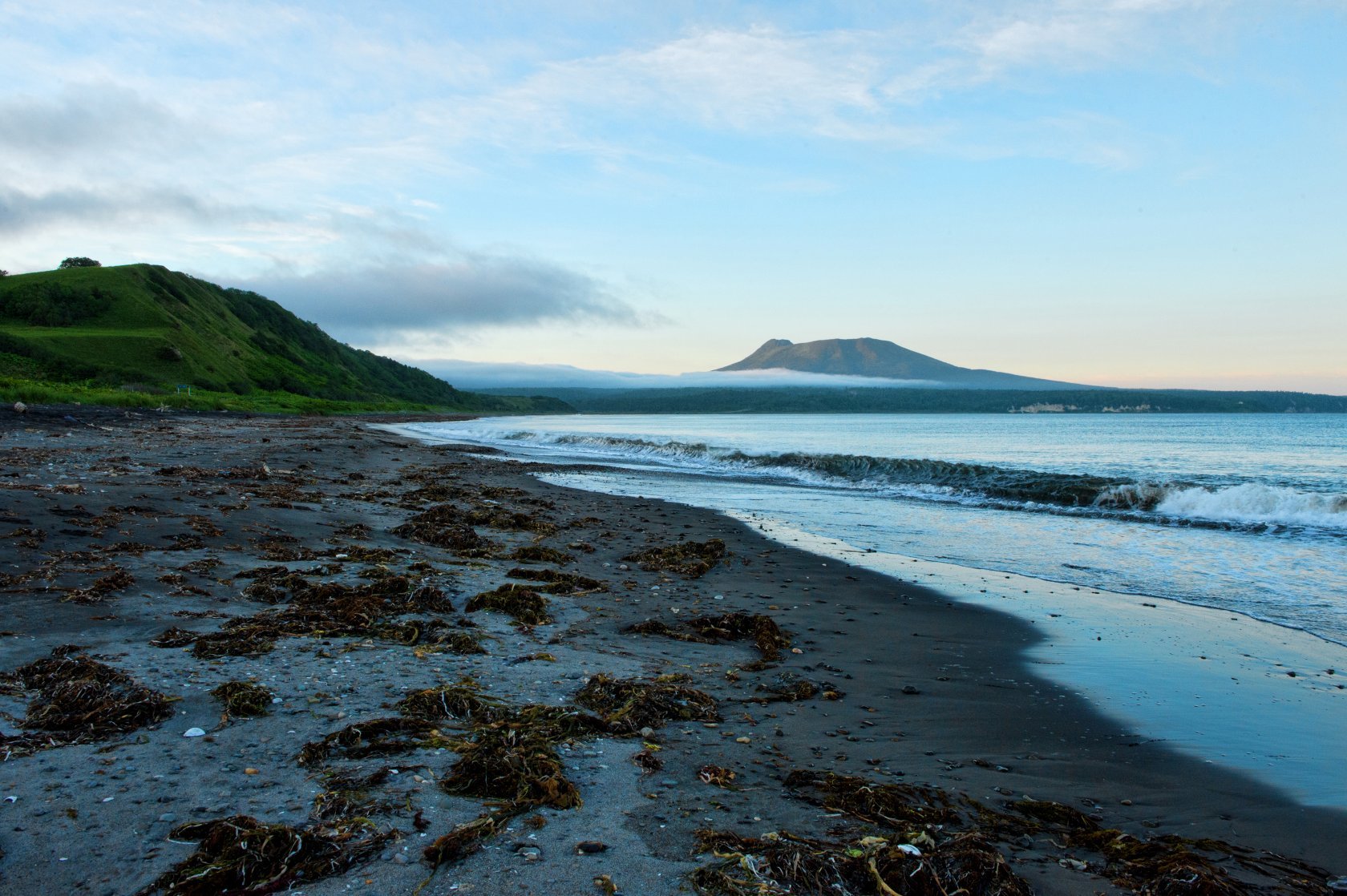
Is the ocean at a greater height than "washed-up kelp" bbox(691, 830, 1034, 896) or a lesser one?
lesser

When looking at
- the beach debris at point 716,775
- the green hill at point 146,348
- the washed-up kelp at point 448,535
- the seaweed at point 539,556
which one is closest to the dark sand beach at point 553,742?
the beach debris at point 716,775

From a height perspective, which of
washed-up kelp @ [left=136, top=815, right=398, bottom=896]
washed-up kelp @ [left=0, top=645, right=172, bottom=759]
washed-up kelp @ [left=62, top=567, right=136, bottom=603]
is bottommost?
washed-up kelp @ [left=136, top=815, right=398, bottom=896]

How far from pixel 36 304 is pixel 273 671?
7209 centimetres

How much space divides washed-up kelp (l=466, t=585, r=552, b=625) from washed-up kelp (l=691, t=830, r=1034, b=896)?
404cm

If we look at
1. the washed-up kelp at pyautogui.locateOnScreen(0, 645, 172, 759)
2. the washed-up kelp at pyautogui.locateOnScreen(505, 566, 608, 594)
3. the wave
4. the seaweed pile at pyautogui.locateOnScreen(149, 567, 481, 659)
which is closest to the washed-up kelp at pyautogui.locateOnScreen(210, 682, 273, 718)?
the washed-up kelp at pyautogui.locateOnScreen(0, 645, 172, 759)

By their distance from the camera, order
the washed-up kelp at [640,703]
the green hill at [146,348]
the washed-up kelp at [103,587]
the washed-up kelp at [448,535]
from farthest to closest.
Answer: the green hill at [146,348]
the washed-up kelp at [448,535]
the washed-up kelp at [103,587]
the washed-up kelp at [640,703]

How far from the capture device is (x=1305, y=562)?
438 inches

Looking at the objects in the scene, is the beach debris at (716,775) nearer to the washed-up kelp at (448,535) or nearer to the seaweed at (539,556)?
the seaweed at (539,556)

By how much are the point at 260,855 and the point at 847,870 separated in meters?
2.22

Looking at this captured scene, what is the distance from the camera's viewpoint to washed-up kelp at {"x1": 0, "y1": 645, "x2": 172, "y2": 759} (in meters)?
3.58

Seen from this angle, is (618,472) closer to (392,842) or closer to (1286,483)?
(1286,483)

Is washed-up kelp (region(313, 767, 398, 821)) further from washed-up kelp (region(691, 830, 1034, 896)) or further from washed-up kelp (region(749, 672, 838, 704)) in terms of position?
washed-up kelp (region(749, 672, 838, 704))

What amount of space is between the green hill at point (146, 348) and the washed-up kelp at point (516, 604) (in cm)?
3232

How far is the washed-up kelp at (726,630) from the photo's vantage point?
6637 millimetres
